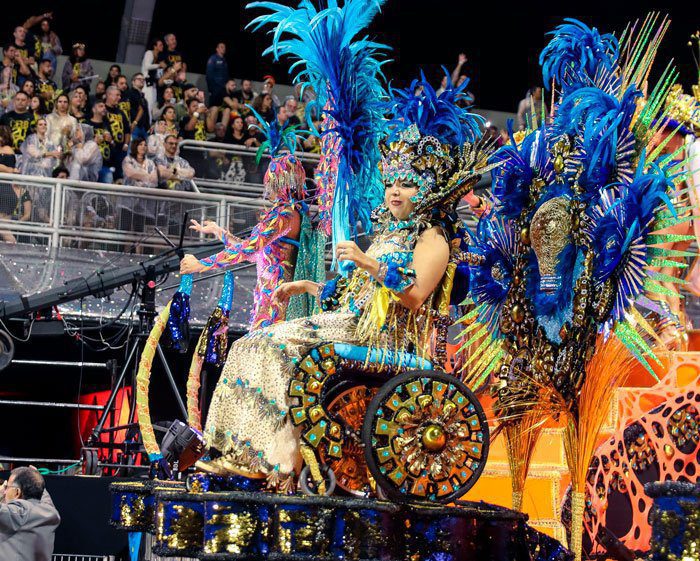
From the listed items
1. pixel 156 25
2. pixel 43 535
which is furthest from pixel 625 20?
pixel 43 535

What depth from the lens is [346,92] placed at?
445cm

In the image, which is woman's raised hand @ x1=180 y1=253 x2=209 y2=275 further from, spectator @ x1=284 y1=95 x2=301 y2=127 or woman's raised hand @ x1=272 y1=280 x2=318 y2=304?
spectator @ x1=284 y1=95 x2=301 y2=127

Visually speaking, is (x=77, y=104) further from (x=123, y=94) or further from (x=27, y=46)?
(x=27, y=46)

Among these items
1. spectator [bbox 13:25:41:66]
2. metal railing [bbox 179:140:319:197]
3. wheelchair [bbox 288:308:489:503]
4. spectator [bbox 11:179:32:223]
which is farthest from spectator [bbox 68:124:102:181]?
wheelchair [bbox 288:308:489:503]

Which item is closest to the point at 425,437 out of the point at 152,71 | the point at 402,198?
the point at 402,198

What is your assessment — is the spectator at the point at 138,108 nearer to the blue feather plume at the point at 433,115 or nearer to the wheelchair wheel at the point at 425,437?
the blue feather plume at the point at 433,115

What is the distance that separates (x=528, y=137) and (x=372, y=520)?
1721 millimetres

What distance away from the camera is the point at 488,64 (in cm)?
1228

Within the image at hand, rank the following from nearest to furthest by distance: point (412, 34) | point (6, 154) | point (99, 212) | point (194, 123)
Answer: point (99, 212), point (6, 154), point (194, 123), point (412, 34)

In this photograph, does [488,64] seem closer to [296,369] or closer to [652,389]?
[652,389]

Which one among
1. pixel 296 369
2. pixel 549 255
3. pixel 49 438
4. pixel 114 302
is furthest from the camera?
pixel 49 438

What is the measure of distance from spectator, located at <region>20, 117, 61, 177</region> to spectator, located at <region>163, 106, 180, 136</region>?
1168 mm

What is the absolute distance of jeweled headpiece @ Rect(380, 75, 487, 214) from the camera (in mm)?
4047

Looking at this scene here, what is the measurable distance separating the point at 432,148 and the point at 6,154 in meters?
6.02
